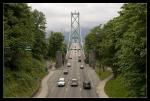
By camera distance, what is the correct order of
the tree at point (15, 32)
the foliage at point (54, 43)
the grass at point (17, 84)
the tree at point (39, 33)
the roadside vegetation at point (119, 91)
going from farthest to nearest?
the foliage at point (54, 43)
the tree at point (39, 33)
the tree at point (15, 32)
the roadside vegetation at point (119, 91)
the grass at point (17, 84)

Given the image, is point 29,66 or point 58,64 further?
point 58,64

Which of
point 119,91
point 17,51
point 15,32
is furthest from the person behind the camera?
point 17,51

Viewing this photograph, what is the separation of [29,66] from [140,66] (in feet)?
88.6

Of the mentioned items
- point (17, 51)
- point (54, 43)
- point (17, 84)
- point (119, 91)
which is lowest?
point (119, 91)

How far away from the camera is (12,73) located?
5038 cm

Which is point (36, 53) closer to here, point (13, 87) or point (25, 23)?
point (25, 23)

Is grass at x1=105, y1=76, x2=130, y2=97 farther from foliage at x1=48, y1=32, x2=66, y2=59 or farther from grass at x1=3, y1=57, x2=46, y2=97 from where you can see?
foliage at x1=48, y1=32, x2=66, y2=59

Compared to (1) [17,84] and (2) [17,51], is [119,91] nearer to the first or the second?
(1) [17,84]

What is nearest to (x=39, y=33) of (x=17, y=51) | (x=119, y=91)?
(x=17, y=51)

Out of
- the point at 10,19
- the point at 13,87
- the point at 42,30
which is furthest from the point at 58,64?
the point at 13,87

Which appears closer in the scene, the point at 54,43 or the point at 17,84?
the point at 17,84

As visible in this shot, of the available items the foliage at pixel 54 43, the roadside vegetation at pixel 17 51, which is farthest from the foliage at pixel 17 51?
the foliage at pixel 54 43

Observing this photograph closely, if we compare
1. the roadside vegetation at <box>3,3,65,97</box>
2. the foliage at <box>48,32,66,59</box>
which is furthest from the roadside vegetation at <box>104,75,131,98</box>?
the foliage at <box>48,32,66,59</box>

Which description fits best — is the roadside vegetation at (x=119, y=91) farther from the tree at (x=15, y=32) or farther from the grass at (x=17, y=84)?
the tree at (x=15, y=32)
